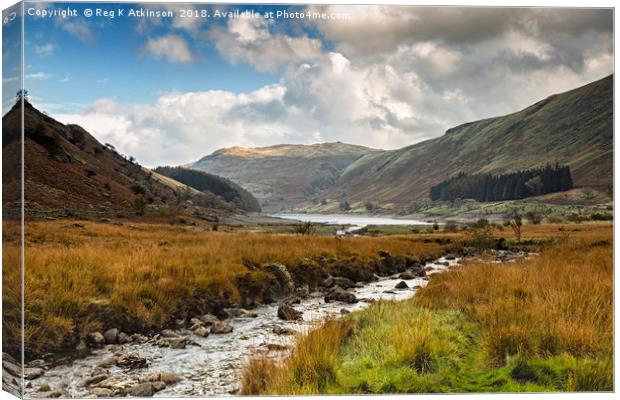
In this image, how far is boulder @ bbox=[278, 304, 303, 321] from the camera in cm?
734

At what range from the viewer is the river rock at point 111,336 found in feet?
19.2

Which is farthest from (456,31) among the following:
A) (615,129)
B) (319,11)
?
(615,129)

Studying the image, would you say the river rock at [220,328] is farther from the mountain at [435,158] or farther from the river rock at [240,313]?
the mountain at [435,158]

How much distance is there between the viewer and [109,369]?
5.31 m

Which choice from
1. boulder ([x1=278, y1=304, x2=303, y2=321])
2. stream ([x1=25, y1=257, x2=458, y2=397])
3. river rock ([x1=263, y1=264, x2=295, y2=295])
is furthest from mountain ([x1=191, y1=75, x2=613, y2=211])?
stream ([x1=25, y1=257, x2=458, y2=397])

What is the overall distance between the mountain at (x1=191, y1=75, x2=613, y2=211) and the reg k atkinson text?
1.99m

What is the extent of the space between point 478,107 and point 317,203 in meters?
3.30

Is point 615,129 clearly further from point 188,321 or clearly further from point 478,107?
point 188,321

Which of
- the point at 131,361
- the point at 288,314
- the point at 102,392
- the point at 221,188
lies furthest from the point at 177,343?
the point at 221,188

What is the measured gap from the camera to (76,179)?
6.38 meters

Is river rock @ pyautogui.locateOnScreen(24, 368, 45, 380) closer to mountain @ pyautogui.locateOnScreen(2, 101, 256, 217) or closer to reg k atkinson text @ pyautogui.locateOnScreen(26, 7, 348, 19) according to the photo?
mountain @ pyautogui.locateOnScreen(2, 101, 256, 217)

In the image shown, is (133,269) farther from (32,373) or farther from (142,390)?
(142,390)


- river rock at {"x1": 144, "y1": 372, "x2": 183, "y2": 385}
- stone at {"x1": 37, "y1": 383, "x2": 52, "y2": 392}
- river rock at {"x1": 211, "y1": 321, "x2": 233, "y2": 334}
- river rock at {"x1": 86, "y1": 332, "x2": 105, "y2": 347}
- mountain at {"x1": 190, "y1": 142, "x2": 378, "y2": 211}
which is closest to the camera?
stone at {"x1": 37, "y1": 383, "x2": 52, "y2": 392}

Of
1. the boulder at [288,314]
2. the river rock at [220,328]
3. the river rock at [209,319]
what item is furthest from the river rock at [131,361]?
the boulder at [288,314]
